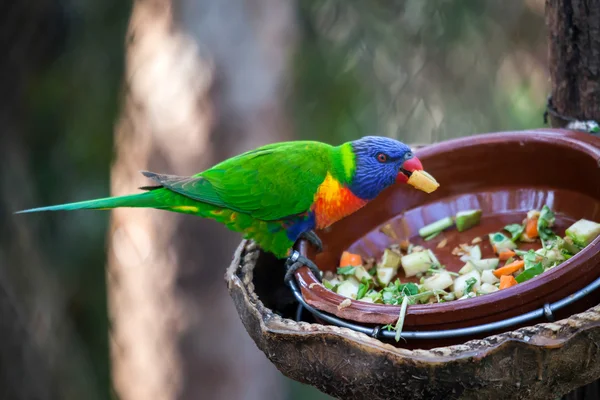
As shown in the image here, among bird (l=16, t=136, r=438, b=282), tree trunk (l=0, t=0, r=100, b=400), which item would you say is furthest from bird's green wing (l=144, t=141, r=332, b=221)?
tree trunk (l=0, t=0, r=100, b=400)

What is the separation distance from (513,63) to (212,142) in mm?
1528

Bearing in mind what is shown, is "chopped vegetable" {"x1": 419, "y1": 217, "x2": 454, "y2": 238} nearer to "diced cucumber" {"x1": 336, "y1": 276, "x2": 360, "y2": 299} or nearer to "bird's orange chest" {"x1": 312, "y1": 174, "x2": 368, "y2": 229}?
"bird's orange chest" {"x1": 312, "y1": 174, "x2": 368, "y2": 229}

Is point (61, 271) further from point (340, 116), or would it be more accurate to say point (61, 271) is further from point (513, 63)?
point (513, 63)

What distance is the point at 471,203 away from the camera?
5.72ft

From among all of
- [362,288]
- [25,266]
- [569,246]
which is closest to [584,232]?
[569,246]

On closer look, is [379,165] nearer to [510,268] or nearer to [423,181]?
[423,181]

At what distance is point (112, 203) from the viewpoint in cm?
179

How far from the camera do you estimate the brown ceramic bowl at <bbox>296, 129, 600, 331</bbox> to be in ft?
4.96

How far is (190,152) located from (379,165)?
4.43 feet

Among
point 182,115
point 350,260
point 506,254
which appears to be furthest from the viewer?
point 182,115

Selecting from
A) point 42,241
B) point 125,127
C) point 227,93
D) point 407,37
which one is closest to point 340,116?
point 407,37

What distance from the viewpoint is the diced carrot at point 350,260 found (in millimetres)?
1645

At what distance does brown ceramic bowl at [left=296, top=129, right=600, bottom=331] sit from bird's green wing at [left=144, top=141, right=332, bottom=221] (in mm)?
138

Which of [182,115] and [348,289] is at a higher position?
[182,115]
